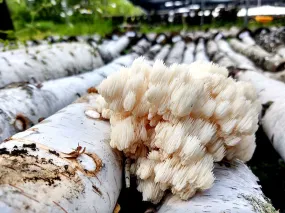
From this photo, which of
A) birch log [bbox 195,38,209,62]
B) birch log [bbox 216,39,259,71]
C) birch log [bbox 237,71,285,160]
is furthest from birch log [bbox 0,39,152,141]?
birch log [bbox 195,38,209,62]

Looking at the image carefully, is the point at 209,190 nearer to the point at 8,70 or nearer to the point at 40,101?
the point at 40,101

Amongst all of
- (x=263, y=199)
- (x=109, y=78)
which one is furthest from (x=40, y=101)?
(x=263, y=199)

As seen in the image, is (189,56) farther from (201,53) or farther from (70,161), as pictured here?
(70,161)

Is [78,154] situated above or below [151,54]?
above

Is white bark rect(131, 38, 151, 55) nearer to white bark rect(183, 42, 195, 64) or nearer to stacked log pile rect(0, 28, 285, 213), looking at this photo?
white bark rect(183, 42, 195, 64)

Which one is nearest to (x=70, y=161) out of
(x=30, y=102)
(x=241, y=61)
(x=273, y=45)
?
(x=30, y=102)

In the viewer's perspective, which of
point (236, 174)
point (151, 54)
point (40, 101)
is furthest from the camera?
point (151, 54)

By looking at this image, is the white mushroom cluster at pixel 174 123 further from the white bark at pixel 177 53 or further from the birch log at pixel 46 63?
the white bark at pixel 177 53
